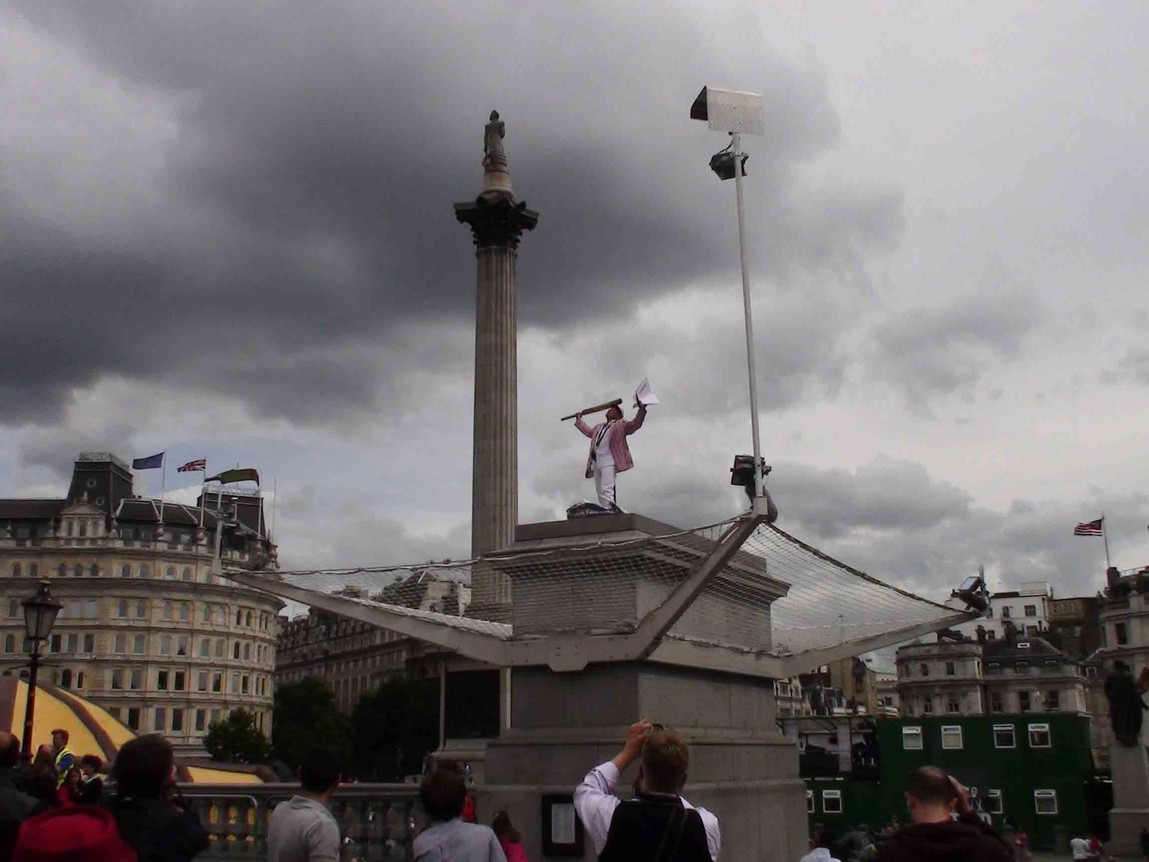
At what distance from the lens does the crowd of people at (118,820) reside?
4594mm

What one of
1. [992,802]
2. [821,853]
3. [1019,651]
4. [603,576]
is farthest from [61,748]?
[1019,651]

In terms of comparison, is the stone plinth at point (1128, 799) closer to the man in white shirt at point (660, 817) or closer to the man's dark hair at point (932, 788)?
the man's dark hair at point (932, 788)

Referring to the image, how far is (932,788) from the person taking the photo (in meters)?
5.09

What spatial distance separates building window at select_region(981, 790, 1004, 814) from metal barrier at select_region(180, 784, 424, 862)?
3027 centimetres

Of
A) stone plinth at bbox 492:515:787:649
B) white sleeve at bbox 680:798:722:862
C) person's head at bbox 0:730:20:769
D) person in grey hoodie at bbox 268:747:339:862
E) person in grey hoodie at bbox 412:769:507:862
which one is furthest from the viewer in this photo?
stone plinth at bbox 492:515:787:649

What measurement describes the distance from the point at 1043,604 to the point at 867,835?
97725 mm

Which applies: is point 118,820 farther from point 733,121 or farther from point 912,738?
point 912,738

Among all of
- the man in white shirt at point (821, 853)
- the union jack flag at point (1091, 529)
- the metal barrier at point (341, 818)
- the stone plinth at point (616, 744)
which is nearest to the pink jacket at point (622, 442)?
the stone plinth at point (616, 744)

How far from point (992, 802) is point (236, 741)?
53.5m

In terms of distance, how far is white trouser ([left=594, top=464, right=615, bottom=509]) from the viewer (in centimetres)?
2011

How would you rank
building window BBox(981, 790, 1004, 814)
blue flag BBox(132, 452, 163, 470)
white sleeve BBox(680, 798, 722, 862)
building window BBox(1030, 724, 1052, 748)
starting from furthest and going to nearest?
blue flag BBox(132, 452, 163, 470)
building window BBox(981, 790, 1004, 814)
building window BBox(1030, 724, 1052, 748)
white sleeve BBox(680, 798, 722, 862)

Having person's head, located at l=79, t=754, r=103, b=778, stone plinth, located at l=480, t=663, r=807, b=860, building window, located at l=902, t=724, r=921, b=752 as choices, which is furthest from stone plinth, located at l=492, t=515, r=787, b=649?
building window, located at l=902, t=724, r=921, b=752

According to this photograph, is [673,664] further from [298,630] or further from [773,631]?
[298,630]

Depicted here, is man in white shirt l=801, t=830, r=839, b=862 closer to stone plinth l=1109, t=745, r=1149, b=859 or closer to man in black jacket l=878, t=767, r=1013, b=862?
man in black jacket l=878, t=767, r=1013, b=862
